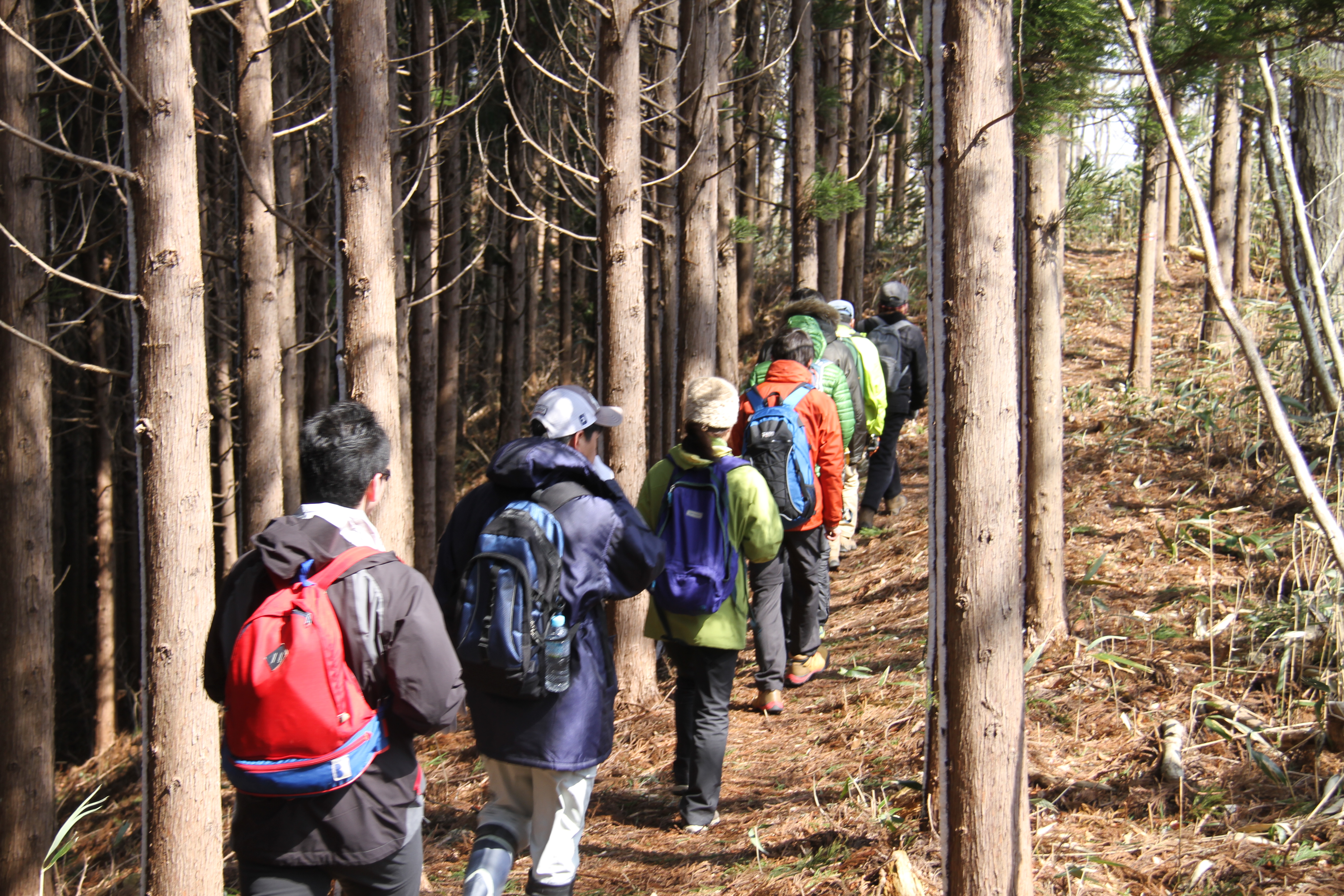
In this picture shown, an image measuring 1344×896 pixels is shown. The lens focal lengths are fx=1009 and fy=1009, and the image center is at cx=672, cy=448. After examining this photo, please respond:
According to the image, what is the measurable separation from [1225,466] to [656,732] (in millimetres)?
4649

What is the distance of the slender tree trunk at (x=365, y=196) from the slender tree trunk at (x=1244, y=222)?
34.7 ft

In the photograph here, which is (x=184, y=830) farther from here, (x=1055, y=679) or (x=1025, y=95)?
(x=1025, y=95)

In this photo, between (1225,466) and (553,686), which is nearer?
(553,686)

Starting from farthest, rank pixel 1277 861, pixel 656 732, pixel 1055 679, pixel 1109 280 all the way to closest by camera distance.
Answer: pixel 1109 280 < pixel 656 732 < pixel 1055 679 < pixel 1277 861

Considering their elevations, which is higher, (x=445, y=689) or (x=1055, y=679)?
(x=445, y=689)

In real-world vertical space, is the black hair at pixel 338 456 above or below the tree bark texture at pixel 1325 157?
below

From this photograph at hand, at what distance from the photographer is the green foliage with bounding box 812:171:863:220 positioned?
9.52 m

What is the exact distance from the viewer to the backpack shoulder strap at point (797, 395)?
5.57 m

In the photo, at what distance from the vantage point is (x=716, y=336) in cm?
816

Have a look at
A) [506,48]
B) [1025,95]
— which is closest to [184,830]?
[1025,95]

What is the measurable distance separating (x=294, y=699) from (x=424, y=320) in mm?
9076

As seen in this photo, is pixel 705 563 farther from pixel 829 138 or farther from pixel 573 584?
pixel 829 138

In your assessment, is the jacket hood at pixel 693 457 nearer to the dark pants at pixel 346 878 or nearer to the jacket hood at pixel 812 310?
the dark pants at pixel 346 878

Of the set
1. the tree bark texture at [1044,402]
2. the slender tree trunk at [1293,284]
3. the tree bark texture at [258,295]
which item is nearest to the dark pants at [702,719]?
the tree bark texture at [1044,402]
